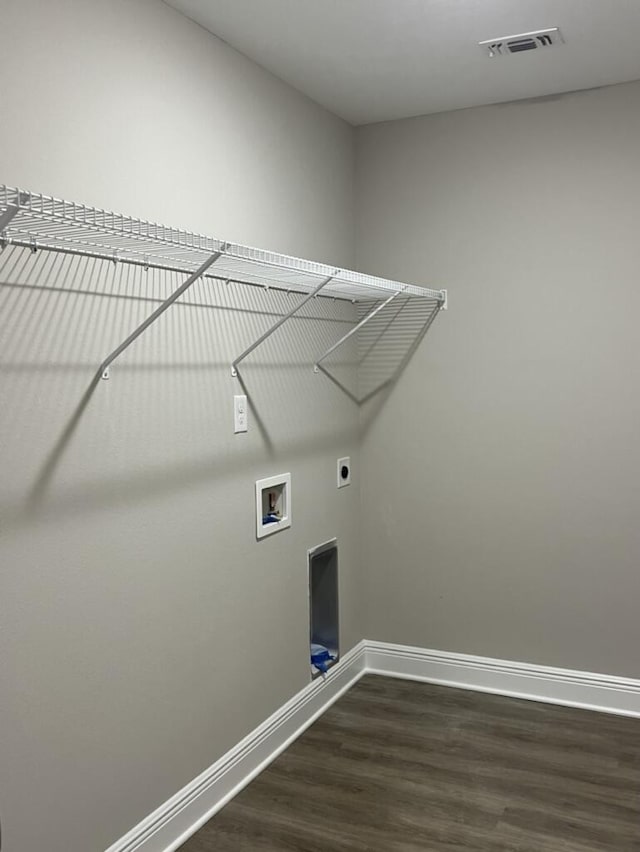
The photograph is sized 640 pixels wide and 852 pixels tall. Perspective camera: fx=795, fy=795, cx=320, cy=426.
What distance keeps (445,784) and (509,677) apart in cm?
83

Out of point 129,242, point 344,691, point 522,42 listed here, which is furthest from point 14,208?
point 344,691

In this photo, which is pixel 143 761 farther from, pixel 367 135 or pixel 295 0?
pixel 367 135

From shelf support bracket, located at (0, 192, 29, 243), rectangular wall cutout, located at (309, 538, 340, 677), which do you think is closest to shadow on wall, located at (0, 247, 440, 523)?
shelf support bracket, located at (0, 192, 29, 243)

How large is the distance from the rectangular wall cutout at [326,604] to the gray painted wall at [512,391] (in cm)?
29

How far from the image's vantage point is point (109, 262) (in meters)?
2.06

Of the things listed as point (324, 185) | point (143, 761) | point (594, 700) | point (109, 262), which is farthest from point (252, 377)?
point (594, 700)

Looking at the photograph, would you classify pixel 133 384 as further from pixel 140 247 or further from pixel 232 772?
pixel 232 772

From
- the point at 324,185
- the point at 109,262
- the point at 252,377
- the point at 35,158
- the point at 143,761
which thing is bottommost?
the point at 143,761

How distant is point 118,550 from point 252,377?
2.82 feet

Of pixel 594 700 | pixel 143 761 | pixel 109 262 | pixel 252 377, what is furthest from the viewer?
pixel 594 700

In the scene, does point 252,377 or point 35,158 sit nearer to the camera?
point 35,158

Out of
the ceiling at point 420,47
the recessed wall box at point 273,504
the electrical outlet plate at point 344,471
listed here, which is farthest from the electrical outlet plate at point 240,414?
the ceiling at point 420,47

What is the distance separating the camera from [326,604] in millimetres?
3416

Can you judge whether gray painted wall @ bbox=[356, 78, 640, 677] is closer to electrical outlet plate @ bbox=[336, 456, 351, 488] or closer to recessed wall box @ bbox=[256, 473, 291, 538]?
electrical outlet plate @ bbox=[336, 456, 351, 488]
